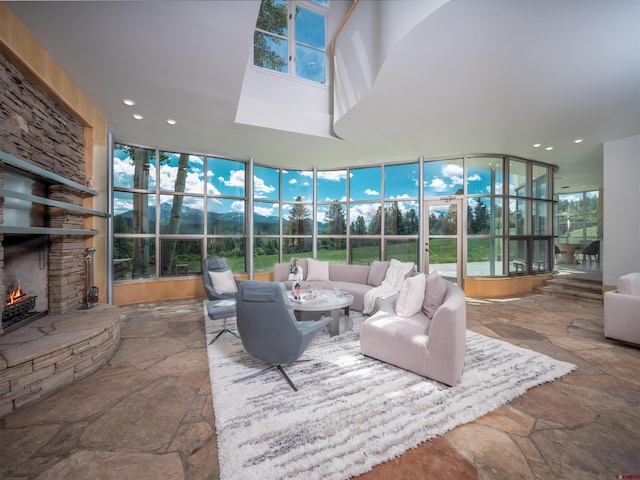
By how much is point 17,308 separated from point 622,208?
943 centimetres

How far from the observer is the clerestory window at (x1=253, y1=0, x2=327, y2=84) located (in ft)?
16.7

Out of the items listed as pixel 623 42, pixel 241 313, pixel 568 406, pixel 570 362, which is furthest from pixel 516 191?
pixel 241 313

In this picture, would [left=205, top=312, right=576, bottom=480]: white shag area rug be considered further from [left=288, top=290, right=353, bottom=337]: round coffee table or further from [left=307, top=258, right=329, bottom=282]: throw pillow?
[left=307, top=258, right=329, bottom=282]: throw pillow

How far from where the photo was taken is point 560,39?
263 cm

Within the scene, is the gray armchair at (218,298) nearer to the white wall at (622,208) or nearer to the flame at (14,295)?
the flame at (14,295)

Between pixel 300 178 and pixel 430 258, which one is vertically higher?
pixel 300 178

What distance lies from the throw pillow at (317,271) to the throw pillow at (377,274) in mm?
912

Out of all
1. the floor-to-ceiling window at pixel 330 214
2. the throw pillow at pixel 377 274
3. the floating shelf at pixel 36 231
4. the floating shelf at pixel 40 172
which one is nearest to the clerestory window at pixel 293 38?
the floor-to-ceiling window at pixel 330 214

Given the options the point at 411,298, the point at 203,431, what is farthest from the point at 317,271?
the point at 203,431

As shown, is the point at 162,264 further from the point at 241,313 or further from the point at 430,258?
the point at 430,258

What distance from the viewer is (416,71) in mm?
3160

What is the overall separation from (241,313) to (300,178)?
5729mm

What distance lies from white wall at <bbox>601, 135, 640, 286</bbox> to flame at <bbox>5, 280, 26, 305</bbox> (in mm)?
9218

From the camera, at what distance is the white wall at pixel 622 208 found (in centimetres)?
521
